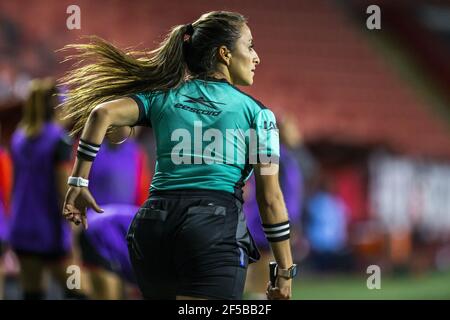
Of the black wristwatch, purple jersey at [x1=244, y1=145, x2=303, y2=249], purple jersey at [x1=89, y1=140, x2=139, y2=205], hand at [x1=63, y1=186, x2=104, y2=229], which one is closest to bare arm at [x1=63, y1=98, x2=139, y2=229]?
hand at [x1=63, y1=186, x2=104, y2=229]

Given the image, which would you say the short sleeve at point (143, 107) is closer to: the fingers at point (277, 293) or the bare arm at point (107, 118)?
the bare arm at point (107, 118)

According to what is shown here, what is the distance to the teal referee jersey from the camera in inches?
132

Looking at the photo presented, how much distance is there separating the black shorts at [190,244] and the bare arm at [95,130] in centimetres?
22

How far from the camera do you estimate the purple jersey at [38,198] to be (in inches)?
230

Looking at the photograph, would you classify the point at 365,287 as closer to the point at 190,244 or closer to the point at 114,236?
the point at 114,236

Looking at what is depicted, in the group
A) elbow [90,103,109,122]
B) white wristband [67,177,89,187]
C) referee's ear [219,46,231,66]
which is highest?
referee's ear [219,46,231,66]

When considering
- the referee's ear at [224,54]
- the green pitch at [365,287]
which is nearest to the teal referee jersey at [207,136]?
the referee's ear at [224,54]

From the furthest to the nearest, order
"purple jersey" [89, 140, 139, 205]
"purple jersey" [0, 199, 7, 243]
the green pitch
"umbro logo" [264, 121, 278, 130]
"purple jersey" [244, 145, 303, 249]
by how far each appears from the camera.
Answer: the green pitch < "purple jersey" [244, 145, 303, 249] < "purple jersey" [0, 199, 7, 243] < "purple jersey" [89, 140, 139, 205] < "umbro logo" [264, 121, 278, 130]

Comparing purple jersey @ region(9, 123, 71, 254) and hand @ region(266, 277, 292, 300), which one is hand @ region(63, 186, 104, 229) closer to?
hand @ region(266, 277, 292, 300)

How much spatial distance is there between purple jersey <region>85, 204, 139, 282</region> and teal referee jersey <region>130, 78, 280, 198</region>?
184 centimetres

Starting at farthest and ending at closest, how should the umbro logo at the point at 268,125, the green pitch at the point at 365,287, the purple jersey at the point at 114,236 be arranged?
the green pitch at the point at 365,287 → the purple jersey at the point at 114,236 → the umbro logo at the point at 268,125

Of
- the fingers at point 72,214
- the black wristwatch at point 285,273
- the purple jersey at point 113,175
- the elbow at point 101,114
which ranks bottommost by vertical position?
the black wristwatch at point 285,273
